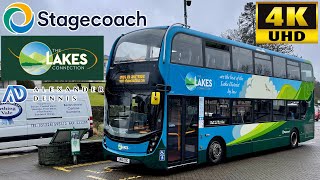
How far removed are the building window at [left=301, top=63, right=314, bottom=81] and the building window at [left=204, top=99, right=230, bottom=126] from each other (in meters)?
6.82

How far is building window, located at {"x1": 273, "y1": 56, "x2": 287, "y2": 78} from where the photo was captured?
1617 cm

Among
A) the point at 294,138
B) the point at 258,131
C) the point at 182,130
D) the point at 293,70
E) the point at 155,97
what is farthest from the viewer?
the point at 294,138

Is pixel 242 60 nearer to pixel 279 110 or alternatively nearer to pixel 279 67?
pixel 279 67

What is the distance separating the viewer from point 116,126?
37.0ft

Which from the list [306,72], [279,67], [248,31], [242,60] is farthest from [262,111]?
[248,31]

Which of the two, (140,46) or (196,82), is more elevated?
(140,46)

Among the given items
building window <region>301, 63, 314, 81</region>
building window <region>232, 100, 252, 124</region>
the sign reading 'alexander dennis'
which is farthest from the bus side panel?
the sign reading 'alexander dennis'

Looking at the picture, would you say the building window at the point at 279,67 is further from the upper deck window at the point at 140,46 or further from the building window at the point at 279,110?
the upper deck window at the point at 140,46

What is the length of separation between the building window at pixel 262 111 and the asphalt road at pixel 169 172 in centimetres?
173

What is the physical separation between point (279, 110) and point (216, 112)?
484cm

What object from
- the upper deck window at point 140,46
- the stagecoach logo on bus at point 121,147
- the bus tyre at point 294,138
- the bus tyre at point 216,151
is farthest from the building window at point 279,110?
the stagecoach logo on bus at point 121,147

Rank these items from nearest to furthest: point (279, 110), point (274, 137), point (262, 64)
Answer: point (262, 64) < point (274, 137) < point (279, 110)

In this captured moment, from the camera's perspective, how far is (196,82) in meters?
11.9

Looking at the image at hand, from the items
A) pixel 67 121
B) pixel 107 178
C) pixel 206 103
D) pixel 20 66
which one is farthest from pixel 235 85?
pixel 20 66
